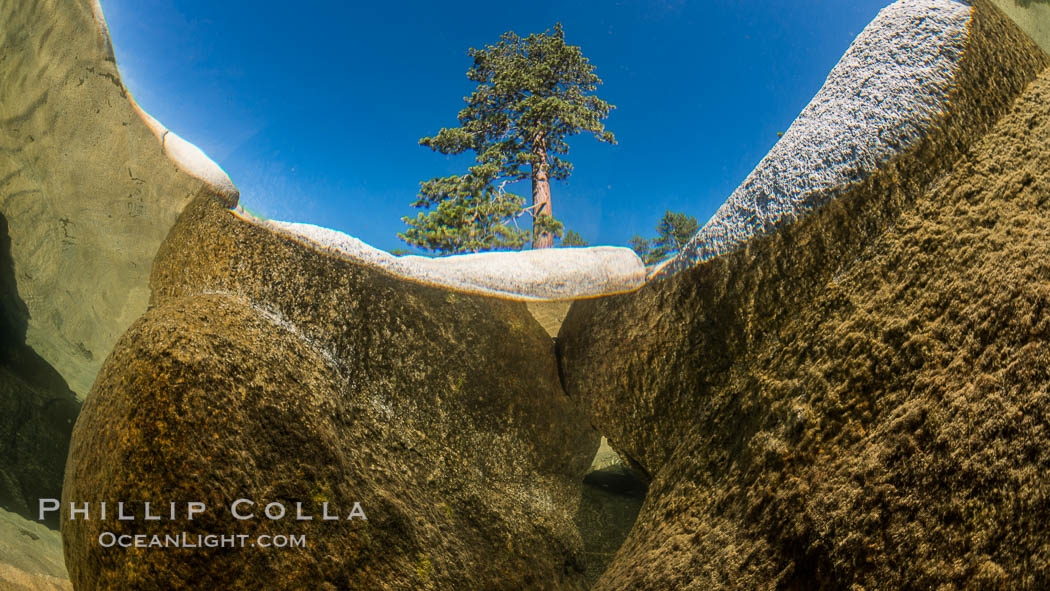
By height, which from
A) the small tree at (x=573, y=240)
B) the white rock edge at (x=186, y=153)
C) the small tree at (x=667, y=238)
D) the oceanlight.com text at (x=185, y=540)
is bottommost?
the oceanlight.com text at (x=185, y=540)

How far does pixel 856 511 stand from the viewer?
1.18m

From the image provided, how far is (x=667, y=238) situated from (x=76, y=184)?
7.18 feet

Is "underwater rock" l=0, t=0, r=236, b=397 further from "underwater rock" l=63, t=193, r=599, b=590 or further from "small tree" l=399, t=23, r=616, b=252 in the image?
"small tree" l=399, t=23, r=616, b=252

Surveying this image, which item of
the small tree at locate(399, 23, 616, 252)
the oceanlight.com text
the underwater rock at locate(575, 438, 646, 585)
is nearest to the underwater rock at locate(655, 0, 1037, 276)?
the small tree at locate(399, 23, 616, 252)

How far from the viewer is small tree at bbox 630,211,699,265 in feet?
4.63

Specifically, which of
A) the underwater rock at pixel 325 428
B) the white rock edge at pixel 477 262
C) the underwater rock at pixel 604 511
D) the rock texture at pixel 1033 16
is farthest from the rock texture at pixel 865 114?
the underwater rock at pixel 604 511

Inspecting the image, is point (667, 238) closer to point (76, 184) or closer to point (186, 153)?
point (186, 153)

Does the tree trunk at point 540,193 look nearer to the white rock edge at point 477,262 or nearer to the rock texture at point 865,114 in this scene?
the white rock edge at point 477,262

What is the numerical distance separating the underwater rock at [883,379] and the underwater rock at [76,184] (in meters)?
1.80

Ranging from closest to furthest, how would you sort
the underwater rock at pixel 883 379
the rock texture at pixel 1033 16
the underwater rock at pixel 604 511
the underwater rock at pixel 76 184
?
the underwater rock at pixel 883 379 < the rock texture at pixel 1033 16 < the underwater rock at pixel 76 184 < the underwater rock at pixel 604 511

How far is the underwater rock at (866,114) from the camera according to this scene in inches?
55.9

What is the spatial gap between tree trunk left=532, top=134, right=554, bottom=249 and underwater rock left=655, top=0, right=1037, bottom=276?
1.87 feet

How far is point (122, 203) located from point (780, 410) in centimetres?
239

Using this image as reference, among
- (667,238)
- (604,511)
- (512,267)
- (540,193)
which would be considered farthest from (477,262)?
(604,511)
